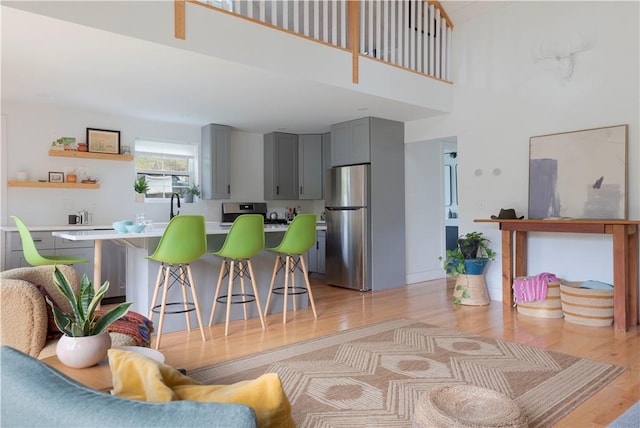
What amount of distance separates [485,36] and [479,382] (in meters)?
4.34

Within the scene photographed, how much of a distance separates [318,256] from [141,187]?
2.77 m

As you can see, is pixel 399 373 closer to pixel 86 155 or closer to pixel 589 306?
pixel 589 306

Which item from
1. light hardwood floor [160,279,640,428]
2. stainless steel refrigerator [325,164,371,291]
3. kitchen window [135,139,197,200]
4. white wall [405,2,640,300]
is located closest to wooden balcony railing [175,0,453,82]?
white wall [405,2,640,300]

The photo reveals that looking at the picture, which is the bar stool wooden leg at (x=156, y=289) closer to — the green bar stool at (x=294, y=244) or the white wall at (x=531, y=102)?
the green bar stool at (x=294, y=244)

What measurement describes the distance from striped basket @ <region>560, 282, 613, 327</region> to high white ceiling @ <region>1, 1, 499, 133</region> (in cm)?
271

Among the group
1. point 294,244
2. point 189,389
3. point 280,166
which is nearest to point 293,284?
point 294,244

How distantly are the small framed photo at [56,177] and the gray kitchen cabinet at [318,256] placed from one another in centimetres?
350

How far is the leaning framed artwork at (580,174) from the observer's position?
416 centimetres

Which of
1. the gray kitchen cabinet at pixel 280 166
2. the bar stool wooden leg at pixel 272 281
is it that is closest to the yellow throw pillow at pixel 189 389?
the bar stool wooden leg at pixel 272 281

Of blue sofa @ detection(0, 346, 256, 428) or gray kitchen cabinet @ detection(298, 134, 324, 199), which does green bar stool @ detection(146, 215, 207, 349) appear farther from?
gray kitchen cabinet @ detection(298, 134, 324, 199)

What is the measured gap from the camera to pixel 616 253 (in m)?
3.82

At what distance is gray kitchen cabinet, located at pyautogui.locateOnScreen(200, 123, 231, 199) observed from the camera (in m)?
6.13

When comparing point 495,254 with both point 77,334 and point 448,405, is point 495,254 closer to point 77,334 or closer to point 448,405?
point 448,405

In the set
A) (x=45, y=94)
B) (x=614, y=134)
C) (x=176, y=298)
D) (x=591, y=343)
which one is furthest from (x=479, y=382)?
(x=45, y=94)
